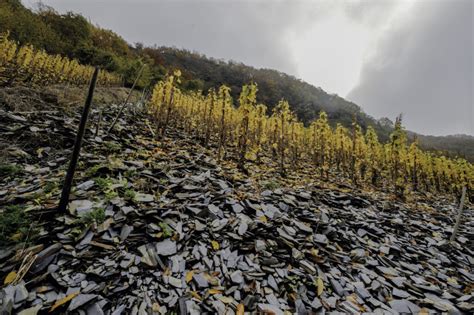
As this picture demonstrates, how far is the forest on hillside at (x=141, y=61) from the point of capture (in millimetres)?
27531

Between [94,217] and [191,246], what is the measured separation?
2.62 m

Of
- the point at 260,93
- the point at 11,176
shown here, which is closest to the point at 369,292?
the point at 11,176

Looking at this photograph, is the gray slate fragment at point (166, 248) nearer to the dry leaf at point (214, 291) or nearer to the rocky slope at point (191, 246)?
the rocky slope at point (191, 246)

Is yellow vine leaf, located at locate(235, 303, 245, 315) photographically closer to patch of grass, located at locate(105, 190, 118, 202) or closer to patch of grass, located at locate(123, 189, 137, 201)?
patch of grass, located at locate(123, 189, 137, 201)

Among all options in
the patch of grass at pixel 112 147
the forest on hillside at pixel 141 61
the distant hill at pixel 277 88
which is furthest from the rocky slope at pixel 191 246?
the distant hill at pixel 277 88

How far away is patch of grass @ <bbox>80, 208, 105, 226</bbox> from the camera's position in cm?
517

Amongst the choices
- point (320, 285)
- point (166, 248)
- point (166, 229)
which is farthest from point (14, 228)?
point (320, 285)

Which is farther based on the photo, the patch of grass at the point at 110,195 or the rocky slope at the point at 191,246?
the patch of grass at the point at 110,195

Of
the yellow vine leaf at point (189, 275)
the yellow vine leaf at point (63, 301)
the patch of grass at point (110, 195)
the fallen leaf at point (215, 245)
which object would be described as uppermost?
the patch of grass at point (110, 195)

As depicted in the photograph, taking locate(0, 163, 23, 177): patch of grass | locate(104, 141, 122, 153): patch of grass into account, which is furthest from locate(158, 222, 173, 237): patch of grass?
locate(104, 141, 122, 153): patch of grass

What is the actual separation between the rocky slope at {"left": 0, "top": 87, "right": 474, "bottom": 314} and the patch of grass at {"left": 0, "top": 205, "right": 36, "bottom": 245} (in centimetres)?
4

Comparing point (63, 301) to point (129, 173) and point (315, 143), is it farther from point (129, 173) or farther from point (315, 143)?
point (315, 143)

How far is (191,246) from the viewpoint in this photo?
538 cm

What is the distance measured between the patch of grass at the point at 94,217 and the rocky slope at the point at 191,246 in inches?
1.2
